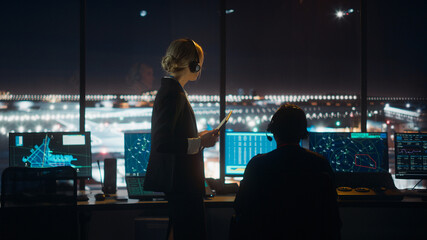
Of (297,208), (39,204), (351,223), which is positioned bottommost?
(351,223)

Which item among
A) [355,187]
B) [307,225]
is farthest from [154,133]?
Result: [355,187]

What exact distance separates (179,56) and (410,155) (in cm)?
202

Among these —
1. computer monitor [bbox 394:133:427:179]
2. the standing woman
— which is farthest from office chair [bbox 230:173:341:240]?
computer monitor [bbox 394:133:427:179]

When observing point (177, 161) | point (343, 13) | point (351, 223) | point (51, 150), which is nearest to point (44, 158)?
point (51, 150)

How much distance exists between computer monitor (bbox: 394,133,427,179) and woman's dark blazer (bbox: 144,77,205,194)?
5.86 ft

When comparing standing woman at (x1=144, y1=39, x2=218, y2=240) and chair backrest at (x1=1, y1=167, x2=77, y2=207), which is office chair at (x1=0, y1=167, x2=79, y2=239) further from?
standing woman at (x1=144, y1=39, x2=218, y2=240)

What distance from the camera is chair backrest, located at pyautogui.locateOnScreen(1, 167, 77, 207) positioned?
1706 mm

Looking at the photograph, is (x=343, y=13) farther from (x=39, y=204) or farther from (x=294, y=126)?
(x=39, y=204)

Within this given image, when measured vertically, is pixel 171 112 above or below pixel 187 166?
above

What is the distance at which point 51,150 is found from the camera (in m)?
2.39

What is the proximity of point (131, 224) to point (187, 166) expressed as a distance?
69.9 inches

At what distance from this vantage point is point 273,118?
1.33 meters

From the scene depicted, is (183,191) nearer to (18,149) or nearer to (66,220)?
(66,220)

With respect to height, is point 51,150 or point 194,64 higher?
point 194,64
